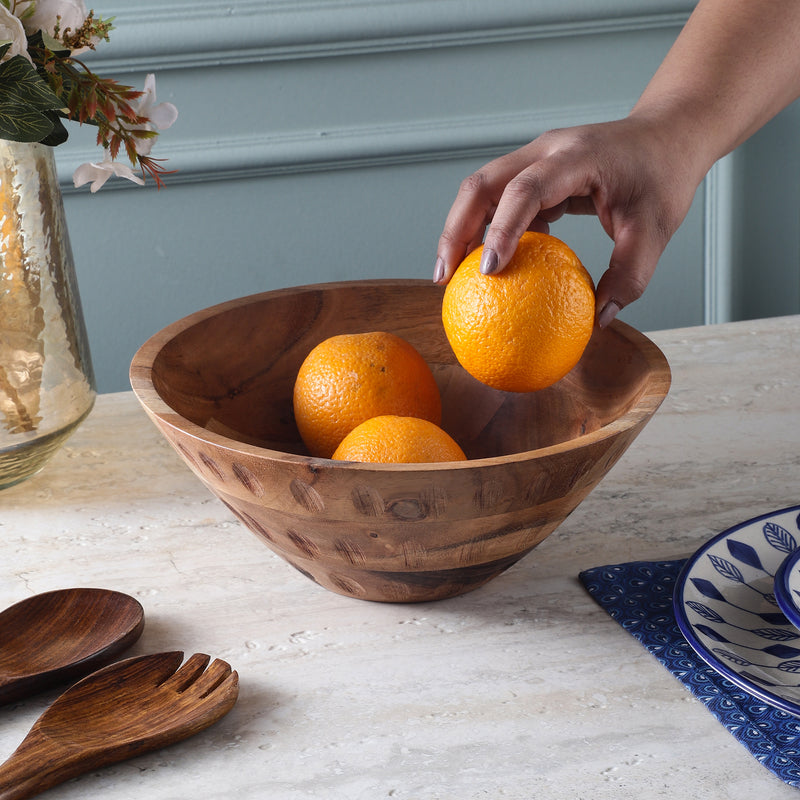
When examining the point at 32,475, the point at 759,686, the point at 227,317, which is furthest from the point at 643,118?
the point at 32,475

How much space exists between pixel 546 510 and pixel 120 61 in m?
1.51

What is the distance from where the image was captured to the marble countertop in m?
0.43

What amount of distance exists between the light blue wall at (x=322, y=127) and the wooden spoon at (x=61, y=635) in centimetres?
136

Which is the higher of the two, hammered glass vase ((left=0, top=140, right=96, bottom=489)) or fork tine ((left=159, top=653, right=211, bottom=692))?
hammered glass vase ((left=0, top=140, right=96, bottom=489))

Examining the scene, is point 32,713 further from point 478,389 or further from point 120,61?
point 120,61

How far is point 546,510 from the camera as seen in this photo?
498mm

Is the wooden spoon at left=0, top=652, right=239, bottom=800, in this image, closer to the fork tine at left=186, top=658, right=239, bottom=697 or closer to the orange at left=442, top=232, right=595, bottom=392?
the fork tine at left=186, top=658, right=239, bottom=697

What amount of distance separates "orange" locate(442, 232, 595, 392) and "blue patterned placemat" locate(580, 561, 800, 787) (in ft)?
0.47

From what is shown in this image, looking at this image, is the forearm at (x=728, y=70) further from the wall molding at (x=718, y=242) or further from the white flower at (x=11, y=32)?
the wall molding at (x=718, y=242)

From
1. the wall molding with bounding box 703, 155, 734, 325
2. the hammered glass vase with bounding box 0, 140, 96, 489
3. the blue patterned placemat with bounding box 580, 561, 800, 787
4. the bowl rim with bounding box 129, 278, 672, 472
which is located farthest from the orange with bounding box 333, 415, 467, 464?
the wall molding with bounding box 703, 155, 734, 325

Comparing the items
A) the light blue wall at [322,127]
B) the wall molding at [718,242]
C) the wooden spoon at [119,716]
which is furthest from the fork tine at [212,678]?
the wall molding at [718,242]

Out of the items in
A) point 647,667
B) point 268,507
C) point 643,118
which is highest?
point 643,118

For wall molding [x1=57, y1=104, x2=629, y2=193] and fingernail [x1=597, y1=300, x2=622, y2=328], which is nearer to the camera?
fingernail [x1=597, y1=300, x2=622, y2=328]

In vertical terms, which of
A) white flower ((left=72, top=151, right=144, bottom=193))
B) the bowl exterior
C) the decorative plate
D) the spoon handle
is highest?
white flower ((left=72, top=151, right=144, bottom=193))
